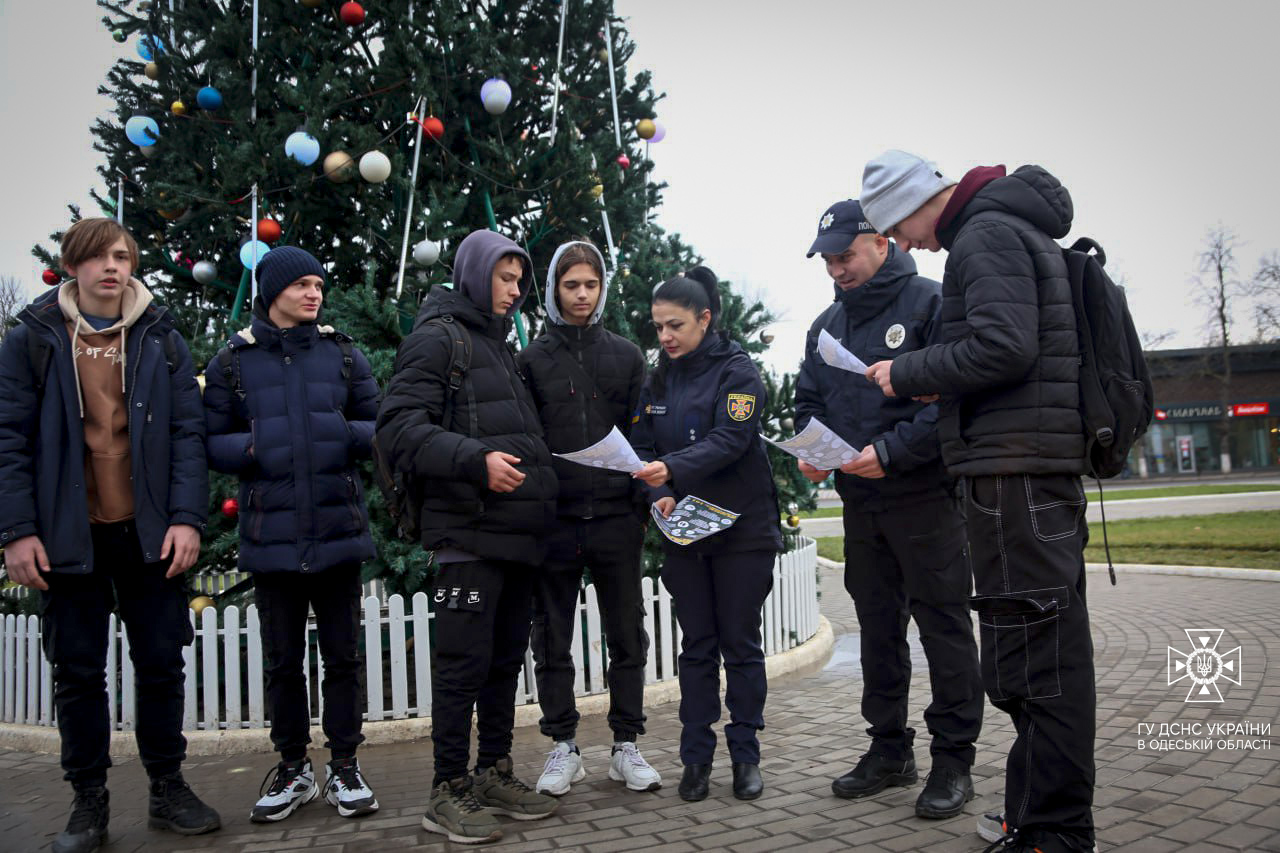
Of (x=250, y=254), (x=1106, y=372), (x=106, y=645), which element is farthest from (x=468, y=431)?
(x=250, y=254)

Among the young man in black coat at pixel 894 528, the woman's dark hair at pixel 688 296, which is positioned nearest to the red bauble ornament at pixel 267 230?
the woman's dark hair at pixel 688 296

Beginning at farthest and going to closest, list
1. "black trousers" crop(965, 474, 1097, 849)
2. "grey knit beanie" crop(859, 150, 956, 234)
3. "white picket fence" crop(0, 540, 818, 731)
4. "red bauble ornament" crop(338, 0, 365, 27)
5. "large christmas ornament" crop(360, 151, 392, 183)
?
"red bauble ornament" crop(338, 0, 365, 27)
"large christmas ornament" crop(360, 151, 392, 183)
"white picket fence" crop(0, 540, 818, 731)
"grey knit beanie" crop(859, 150, 956, 234)
"black trousers" crop(965, 474, 1097, 849)

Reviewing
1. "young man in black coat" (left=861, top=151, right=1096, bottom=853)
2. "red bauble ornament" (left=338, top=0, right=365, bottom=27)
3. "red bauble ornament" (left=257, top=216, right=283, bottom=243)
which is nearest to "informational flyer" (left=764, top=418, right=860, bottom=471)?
"young man in black coat" (left=861, top=151, right=1096, bottom=853)

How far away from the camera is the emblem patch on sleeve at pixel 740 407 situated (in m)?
3.54

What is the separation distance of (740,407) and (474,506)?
3.83ft

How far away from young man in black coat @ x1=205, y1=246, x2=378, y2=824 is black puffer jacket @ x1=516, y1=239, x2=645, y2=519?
2.58ft

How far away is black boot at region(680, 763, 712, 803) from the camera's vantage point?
11.2 feet

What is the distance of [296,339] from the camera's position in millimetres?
3604

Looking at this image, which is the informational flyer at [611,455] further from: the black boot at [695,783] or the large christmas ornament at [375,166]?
the large christmas ornament at [375,166]

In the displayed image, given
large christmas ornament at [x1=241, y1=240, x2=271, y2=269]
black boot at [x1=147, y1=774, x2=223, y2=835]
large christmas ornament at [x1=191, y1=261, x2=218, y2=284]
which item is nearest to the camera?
black boot at [x1=147, y1=774, x2=223, y2=835]

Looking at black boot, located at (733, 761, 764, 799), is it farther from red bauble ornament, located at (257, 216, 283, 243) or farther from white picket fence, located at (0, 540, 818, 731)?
red bauble ornament, located at (257, 216, 283, 243)

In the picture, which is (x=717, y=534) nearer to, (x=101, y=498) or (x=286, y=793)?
(x=286, y=793)

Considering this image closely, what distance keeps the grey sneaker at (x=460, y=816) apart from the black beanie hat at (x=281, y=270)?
2108mm

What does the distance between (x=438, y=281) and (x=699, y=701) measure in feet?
10.7
